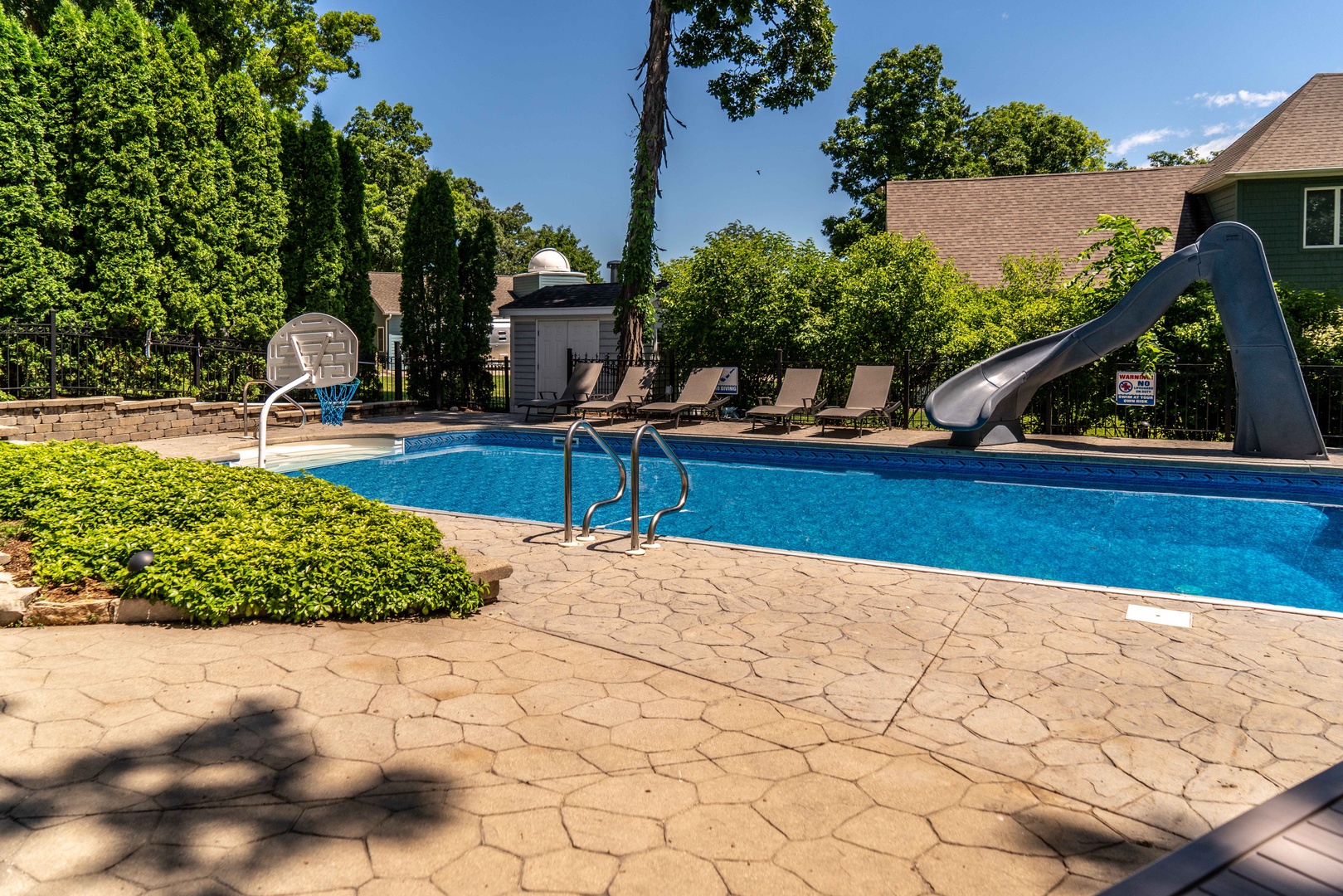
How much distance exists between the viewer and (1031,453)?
448 inches

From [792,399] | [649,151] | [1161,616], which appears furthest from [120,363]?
[1161,616]

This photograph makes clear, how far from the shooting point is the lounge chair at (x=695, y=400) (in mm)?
15453

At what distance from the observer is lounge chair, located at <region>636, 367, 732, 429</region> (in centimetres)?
1545

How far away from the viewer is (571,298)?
20.8m

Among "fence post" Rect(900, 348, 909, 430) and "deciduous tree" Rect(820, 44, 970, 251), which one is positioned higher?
Result: "deciduous tree" Rect(820, 44, 970, 251)

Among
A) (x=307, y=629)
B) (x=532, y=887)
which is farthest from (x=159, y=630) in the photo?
(x=532, y=887)

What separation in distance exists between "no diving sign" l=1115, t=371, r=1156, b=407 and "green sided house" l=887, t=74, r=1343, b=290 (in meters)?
7.88

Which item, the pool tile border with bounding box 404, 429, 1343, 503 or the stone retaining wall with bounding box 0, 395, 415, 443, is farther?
the stone retaining wall with bounding box 0, 395, 415, 443

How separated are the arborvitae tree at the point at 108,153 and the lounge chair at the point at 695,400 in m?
8.78

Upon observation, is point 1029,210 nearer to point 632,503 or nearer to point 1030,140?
point 1030,140

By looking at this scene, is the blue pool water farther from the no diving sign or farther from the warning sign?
the no diving sign

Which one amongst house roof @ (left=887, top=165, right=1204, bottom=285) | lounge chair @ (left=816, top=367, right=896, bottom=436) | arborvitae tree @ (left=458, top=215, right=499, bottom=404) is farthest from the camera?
house roof @ (left=887, top=165, right=1204, bottom=285)

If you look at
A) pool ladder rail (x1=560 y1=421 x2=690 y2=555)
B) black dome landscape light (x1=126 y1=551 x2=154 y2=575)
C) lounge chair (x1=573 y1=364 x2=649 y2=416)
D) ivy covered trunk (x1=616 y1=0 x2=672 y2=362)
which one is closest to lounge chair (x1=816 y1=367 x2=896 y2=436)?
lounge chair (x1=573 y1=364 x2=649 y2=416)

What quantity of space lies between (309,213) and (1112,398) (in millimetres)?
15659
